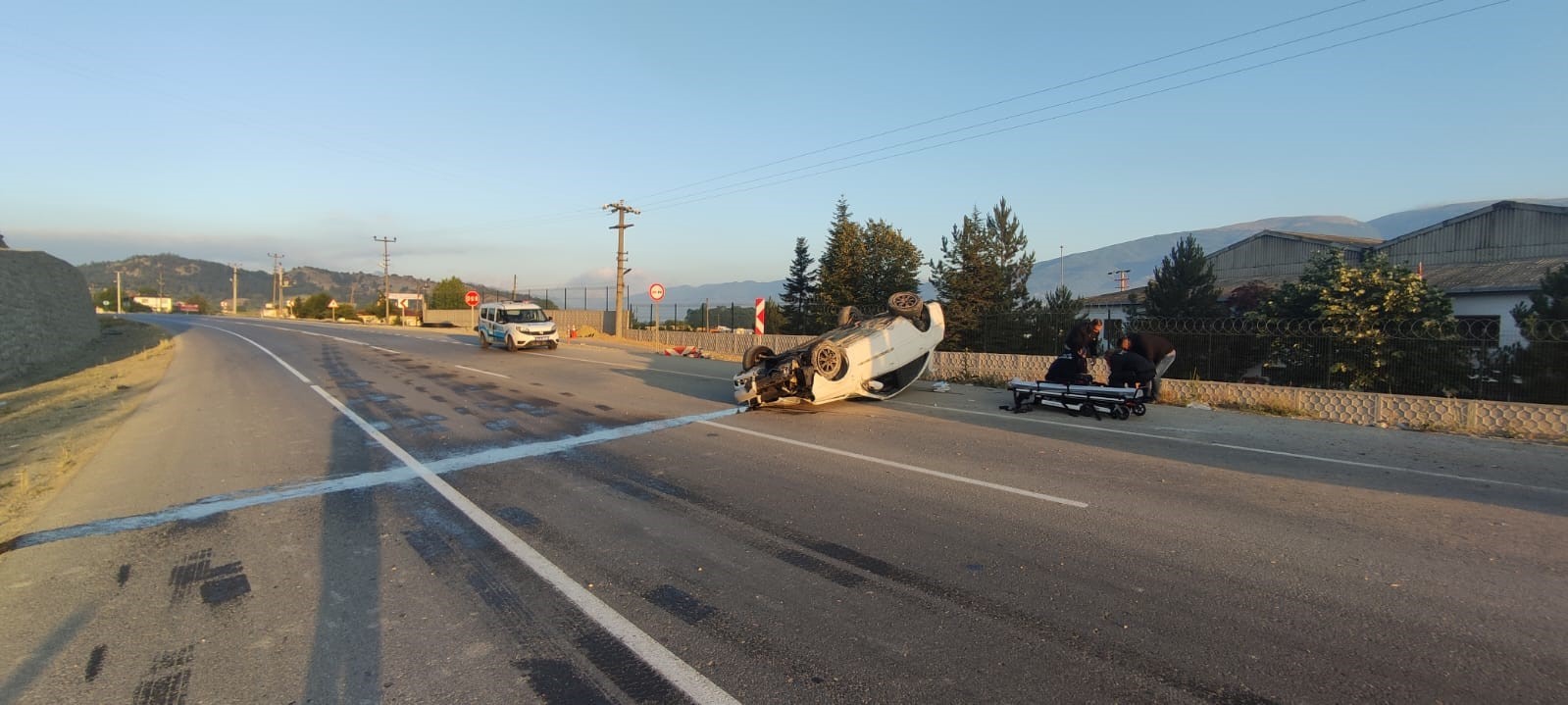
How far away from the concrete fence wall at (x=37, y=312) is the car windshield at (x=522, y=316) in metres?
13.8

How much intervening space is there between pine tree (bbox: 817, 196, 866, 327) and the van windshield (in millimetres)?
12720

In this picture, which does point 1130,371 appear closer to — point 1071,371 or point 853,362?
point 1071,371

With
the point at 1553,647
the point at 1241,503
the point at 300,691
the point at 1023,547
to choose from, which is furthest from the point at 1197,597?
the point at 300,691

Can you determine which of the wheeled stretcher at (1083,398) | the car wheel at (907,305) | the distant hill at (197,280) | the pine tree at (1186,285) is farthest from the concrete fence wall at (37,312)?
the distant hill at (197,280)

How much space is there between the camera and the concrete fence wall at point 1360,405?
32.2 feet

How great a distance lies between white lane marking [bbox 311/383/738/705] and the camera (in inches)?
119

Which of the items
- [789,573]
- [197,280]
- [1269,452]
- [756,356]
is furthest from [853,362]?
[197,280]

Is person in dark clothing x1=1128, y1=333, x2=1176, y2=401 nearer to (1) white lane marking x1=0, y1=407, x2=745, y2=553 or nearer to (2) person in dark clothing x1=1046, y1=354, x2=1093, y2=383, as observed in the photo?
(2) person in dark clothing x1=1046, y1=354, x2=1093, y2=383

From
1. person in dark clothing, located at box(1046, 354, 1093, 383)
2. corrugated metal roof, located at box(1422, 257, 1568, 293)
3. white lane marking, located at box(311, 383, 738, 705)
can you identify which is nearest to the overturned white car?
person in dark clothing, located at box(1046, 354, 1093, 383)

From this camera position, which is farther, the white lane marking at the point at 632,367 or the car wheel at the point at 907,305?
the white lane marking at the point at 632,367

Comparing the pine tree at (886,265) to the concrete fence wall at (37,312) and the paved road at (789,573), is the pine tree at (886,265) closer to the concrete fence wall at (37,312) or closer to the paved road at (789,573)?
the paved road at (789,573)

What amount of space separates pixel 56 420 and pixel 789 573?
534 inches

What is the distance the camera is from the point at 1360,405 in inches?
437

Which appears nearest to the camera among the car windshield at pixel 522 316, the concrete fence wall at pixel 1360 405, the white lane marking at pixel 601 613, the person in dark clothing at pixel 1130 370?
the white lane marking at pixel 601 613
